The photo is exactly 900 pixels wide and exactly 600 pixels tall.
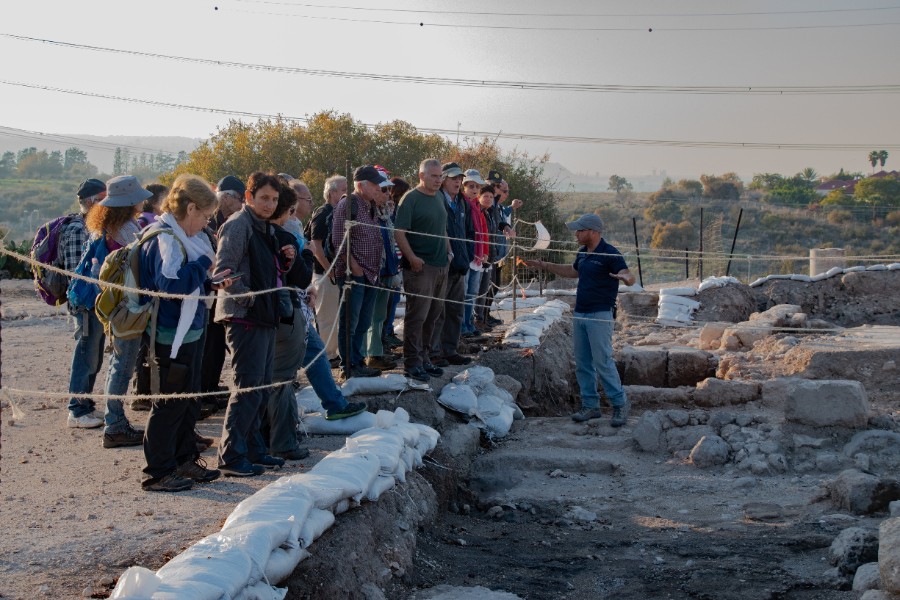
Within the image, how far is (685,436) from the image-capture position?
9.20m

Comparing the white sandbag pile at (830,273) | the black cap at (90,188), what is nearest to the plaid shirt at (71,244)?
the black cap at (90,188)

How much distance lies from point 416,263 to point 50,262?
317 cm

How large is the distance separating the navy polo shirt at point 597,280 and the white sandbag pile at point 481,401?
117 cm

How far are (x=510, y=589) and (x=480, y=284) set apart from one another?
786 cm

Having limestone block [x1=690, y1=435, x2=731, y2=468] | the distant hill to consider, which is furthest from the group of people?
the distant hill

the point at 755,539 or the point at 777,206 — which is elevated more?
the point at 777,206

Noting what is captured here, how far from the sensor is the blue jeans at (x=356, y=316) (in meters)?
8.74

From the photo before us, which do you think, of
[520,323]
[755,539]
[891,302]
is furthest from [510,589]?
[891,302]

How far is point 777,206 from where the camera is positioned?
61438 millimetres

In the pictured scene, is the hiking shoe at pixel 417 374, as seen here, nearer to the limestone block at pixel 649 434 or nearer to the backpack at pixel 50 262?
the limestone block at pixel 649 434

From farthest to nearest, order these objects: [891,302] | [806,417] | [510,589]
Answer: [891,302] < [806,417] < [510,589]

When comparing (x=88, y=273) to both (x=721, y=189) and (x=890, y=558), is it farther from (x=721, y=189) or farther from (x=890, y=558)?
(x=721, y=189)

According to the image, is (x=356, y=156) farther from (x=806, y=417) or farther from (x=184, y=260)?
(x=184, y=260)

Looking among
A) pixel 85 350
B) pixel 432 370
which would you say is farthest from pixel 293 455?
pixel 432 370
